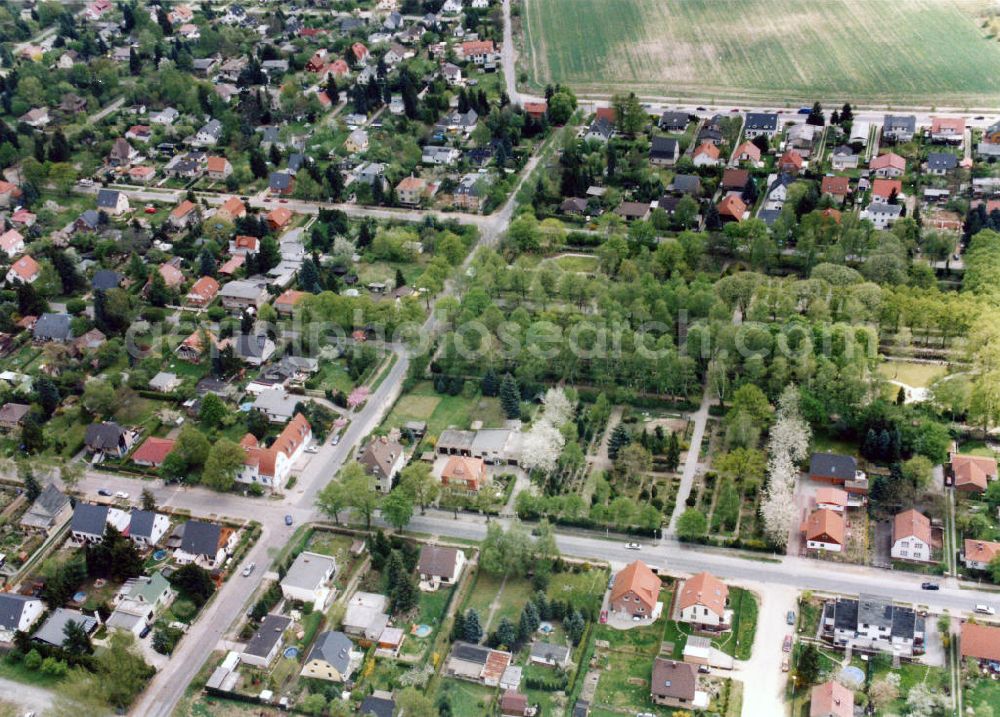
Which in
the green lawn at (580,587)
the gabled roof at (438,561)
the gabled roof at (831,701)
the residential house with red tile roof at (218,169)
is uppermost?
the gabled roof at (831,701)

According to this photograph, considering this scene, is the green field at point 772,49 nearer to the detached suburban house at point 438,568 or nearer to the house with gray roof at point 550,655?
the detached suburban house at point 438,568

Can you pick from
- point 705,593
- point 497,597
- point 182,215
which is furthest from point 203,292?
point 705,593

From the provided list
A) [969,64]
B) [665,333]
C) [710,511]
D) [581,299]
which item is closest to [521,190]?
[581,299]

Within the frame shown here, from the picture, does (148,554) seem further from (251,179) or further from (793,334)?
(251,179)

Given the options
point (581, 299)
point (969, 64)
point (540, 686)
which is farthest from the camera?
point (969, 64)

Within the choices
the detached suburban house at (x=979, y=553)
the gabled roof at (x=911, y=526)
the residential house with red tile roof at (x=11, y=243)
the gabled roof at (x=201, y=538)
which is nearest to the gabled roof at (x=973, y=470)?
the gabled roof at (x=911, y=526)

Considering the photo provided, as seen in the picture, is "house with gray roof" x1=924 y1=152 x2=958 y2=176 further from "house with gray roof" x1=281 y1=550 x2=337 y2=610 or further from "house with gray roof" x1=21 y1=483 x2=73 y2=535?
"house with gray roof" x1=21 y1=483 x2=73 y2=535

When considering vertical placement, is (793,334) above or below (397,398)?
above
